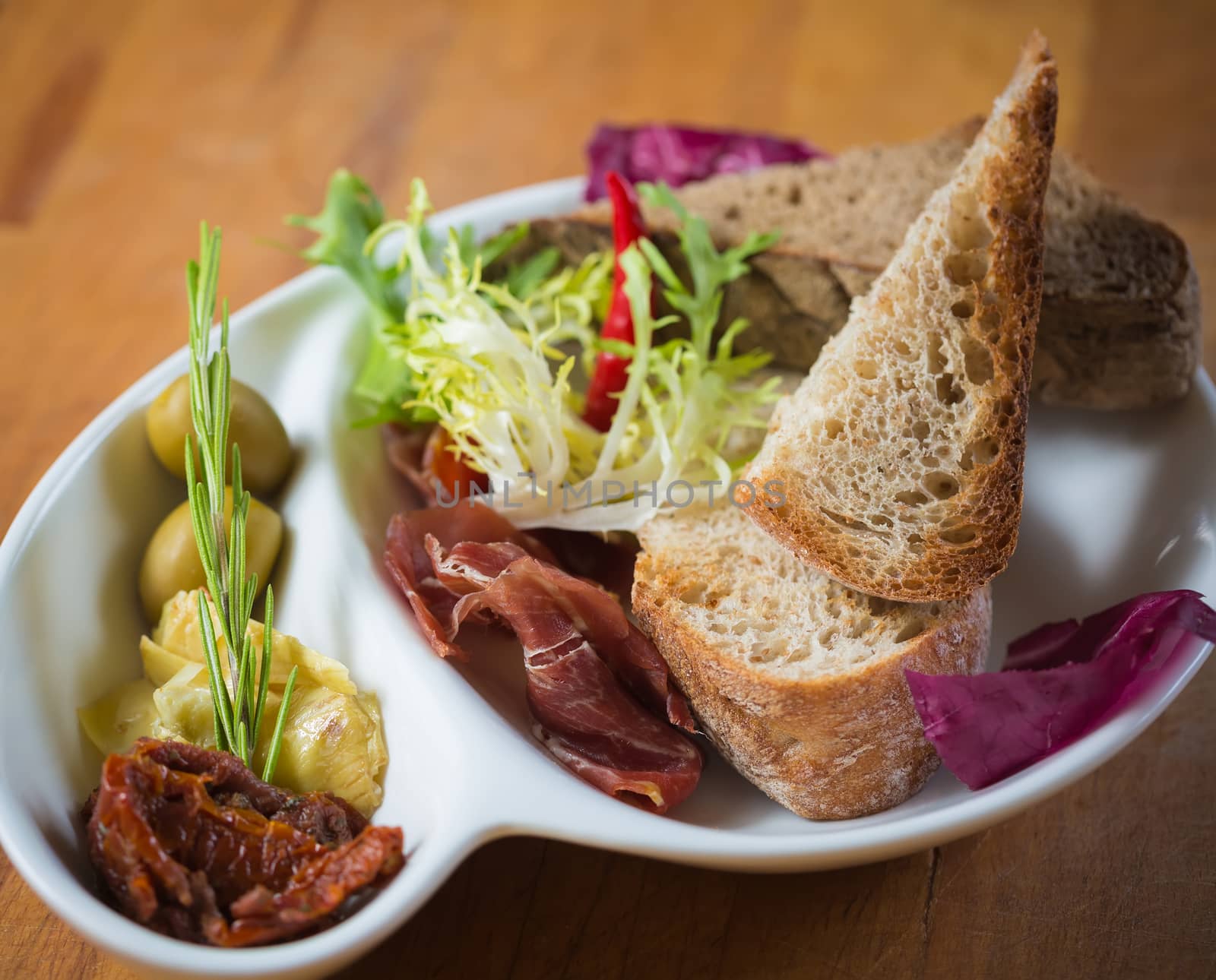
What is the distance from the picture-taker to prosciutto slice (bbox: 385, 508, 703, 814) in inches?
69.1

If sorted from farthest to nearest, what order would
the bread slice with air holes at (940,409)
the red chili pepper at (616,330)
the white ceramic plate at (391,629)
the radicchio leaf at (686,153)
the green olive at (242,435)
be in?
the radicchio leaf at (686,153) < the red chili pepper at (616,330) < the green olive at (242,435) < the bread slice with air holes at (940,409) < the white ceramic plate at (391,629)

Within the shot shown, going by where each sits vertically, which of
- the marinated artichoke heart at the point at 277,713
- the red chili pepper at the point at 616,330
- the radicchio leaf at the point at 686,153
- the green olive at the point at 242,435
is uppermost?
the radicchio leaf at the point at 686,153

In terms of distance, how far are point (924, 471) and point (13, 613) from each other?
4.78 feet

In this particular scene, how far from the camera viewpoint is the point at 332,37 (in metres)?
4.03

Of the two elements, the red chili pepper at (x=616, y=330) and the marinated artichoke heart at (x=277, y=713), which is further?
the red chili pepper at (x=616, y=330)

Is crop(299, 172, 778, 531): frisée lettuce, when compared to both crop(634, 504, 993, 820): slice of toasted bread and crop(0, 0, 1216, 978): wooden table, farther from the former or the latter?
crop(0, 0, 1216, 978): wooden table

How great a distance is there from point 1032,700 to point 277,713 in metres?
1.15

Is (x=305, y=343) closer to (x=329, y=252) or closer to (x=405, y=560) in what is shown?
(x=329, y=252)

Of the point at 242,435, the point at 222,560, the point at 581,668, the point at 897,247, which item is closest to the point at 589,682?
the point at 581,668

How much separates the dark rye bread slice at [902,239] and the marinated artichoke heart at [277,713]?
3.92 ft

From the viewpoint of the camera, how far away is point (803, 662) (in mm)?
1733

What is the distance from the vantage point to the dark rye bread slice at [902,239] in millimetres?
2168

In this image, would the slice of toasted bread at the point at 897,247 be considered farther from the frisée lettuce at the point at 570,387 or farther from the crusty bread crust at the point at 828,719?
the crusty bread crust at the point at 828,719

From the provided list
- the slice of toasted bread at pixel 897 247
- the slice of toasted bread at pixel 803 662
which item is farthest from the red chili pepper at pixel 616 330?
the slice of toasted bread at pixel 803 662
